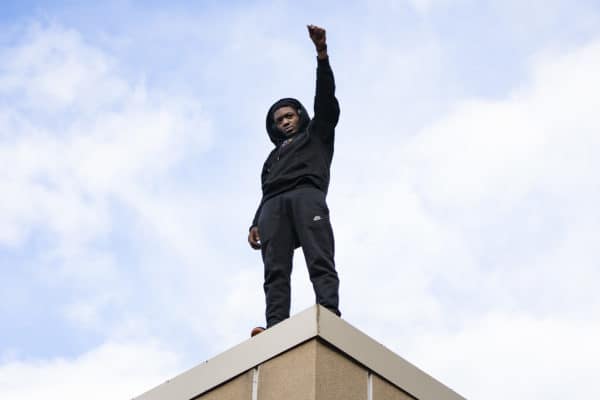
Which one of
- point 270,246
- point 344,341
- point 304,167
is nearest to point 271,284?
point 270,246

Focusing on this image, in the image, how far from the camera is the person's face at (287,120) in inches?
282

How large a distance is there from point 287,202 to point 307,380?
6.18ft

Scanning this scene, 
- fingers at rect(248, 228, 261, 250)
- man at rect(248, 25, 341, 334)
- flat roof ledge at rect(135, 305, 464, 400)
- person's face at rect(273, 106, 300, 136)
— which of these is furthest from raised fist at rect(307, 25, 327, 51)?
flat roof ledge at rect(135, 305, 464, 400)

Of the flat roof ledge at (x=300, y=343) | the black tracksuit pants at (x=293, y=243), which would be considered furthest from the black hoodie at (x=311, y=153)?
the flat roof ledge at (x=300, y=343)

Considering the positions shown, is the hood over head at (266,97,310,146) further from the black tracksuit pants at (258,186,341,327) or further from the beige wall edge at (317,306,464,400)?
the beige wall edge at (317,306,464,400)

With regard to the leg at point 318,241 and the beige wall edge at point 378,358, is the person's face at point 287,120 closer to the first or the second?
the leg at point 318,241

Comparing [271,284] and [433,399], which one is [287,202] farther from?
[433,399]

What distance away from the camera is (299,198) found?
256 inches

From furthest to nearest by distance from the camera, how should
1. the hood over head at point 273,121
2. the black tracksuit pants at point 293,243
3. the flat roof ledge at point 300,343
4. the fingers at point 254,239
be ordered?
the hood over head at point 273,121
the fingers at point 254,239
the black tracksuit pants at point 293,243
the flat roof ledge at point 300,343

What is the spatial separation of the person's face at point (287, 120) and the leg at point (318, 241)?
0.74 m

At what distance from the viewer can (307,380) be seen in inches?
193

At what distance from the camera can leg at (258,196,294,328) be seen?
20.5ft

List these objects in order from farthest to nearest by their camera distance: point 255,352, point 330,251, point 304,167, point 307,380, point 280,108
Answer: point 280,108 → point 304,167 → point 330,251 → point 255,352 → point 307,380

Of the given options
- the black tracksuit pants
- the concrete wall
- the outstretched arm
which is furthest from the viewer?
the outstretched arm
